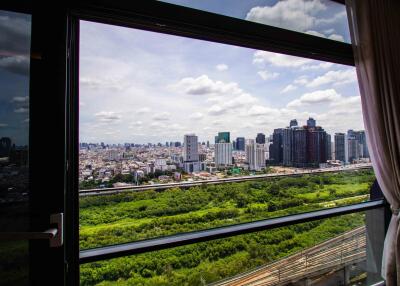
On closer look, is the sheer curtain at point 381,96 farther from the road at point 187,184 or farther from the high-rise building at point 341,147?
the road at point 187,184

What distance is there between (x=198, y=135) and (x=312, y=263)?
1.32 m

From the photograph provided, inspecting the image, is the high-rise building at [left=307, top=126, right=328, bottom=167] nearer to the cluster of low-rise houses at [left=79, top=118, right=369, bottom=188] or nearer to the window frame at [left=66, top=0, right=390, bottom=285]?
the cluster of low-rise houses at [left=79, top=118, right=369, bottom=188]

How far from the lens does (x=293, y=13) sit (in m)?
1.74

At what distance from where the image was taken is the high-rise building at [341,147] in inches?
78.3

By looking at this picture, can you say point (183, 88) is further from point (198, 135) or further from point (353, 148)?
point (353, 148)

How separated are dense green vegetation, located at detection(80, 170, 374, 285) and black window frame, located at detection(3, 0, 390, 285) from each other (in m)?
0.07

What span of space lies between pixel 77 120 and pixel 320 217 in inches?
65.8

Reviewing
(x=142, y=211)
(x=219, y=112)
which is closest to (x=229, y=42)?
(x=219, y=112)

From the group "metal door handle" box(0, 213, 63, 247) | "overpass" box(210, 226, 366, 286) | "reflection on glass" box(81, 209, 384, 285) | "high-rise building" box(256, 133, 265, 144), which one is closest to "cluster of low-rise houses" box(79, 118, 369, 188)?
"high-rise building" box(256, 133, 265, 144)

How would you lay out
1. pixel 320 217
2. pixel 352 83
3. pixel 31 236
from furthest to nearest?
pixel 352 83
pixel 320 217
pixel 31 236

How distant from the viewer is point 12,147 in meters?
0.92

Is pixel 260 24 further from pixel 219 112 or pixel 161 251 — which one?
pixel 161 251

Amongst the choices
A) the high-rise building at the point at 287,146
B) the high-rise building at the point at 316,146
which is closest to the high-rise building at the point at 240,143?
the high-rise building at the point at 287,146

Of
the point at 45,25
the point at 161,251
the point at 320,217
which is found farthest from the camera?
the point at 320,217
